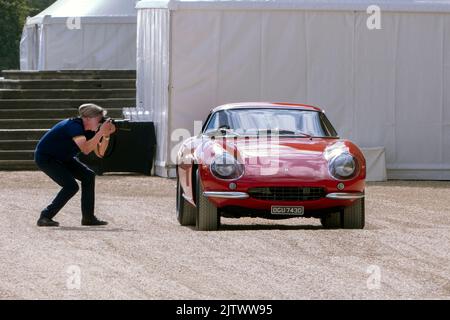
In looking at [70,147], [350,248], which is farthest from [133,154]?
[350,248]

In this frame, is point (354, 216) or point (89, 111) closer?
point (354, 216)

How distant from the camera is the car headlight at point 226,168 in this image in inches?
560

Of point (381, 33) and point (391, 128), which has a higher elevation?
point (381, 33)

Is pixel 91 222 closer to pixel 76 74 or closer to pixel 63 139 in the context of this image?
pixel 63 139

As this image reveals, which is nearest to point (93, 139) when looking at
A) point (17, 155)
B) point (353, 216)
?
point (353, 216)

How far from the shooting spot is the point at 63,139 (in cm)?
1527

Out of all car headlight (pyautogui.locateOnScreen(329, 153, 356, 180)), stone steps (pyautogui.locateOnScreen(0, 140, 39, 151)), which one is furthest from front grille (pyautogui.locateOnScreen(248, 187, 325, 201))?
stone steps (pyautogui.locateOnScreen(0, 140, 39, 151))

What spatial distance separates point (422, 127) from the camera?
82.6 ft

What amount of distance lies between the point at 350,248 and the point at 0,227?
12.8 feet

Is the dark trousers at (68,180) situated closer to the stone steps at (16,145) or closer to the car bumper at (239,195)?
the car bumper at (239,195)

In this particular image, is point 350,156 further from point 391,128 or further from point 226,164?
point 391,128

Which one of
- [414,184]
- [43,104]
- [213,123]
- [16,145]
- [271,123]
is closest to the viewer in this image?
[271,123]

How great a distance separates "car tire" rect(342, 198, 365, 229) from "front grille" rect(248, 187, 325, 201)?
46cm

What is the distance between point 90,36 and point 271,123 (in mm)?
22436
